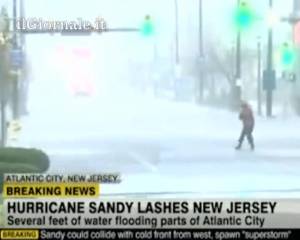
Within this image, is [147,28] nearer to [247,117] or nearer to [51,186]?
[247,117]

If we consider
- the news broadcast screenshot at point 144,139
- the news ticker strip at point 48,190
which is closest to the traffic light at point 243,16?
the news broadcast screenshot at point 144,139

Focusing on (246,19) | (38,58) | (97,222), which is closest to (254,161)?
(246,19)

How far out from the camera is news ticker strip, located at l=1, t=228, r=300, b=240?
23.5ft

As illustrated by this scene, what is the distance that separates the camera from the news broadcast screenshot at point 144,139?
7.33 metres

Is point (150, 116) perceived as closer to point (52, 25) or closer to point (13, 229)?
point (52, 25)

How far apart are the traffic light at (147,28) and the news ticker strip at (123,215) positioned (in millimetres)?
9808

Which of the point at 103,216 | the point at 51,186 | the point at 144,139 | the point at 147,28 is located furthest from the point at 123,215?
the point at 144,139

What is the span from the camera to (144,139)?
28141mm

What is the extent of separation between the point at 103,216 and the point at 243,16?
12.0 m

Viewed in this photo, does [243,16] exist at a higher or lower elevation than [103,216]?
higher

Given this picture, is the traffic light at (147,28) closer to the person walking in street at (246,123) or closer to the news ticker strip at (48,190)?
the person walking in street at (246,123)

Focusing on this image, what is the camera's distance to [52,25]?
9555mm

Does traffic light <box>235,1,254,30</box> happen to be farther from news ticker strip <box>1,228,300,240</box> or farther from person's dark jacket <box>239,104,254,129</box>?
news ticker strip <box>1,228,300,240</box>

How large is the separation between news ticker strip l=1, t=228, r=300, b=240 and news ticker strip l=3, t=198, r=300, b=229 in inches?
1.5
